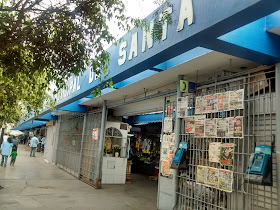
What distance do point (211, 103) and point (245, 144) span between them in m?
0.94

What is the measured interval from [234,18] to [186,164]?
3.08 meters

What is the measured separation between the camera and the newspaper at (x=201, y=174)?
4523mm

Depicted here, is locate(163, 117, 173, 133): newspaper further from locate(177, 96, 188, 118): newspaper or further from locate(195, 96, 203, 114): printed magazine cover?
locate(195, 96, 203, 114): printed magazine cover

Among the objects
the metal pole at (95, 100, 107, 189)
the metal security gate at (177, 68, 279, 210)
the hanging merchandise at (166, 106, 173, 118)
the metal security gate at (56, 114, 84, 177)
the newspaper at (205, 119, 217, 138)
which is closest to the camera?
the metal security gate at (177, 68, 279, 210)

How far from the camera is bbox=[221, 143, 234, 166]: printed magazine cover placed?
4101 millimetres

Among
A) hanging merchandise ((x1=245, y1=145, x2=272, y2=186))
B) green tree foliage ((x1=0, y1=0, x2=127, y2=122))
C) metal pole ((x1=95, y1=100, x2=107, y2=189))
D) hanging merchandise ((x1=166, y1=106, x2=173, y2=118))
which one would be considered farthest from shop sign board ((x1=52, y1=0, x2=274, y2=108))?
metal pole ((x1=95, y1=100, x2=107, y2=189))

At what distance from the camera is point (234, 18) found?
2693mm

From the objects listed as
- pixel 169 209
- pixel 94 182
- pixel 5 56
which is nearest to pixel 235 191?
pixel 169 209

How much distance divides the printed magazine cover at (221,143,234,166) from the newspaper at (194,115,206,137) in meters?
0.54

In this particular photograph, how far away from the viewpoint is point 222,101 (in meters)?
4.42

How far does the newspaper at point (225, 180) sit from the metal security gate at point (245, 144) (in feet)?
0.34

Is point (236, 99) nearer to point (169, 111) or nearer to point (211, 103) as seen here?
point (211, 103)

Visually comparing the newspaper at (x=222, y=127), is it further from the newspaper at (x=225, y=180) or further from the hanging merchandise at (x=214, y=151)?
the newspaper at (x=225, y=180)

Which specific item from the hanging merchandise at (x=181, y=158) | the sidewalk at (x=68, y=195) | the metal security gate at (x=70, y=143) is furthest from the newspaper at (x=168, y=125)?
the metal security gate at (x=70, y=143)
